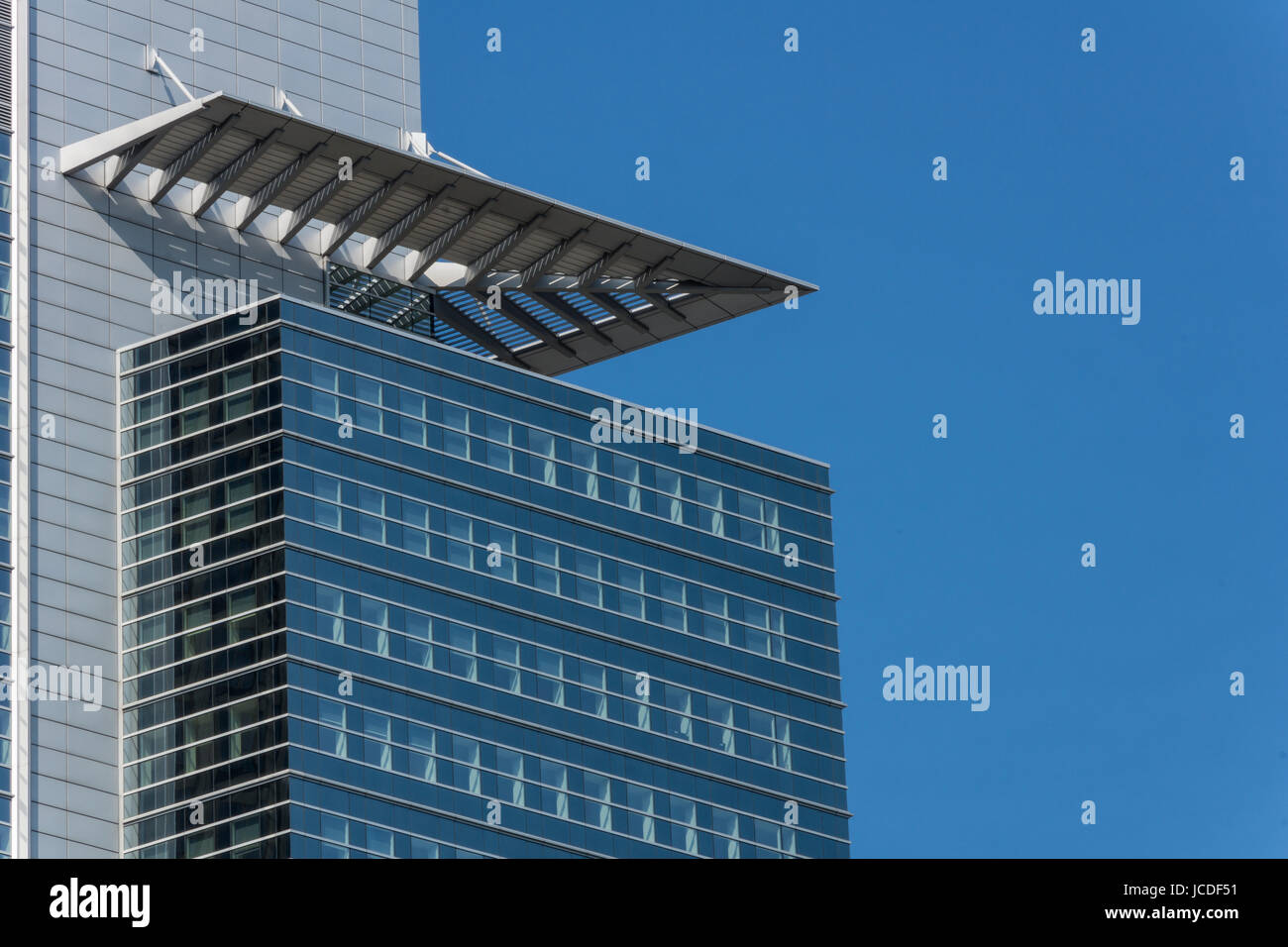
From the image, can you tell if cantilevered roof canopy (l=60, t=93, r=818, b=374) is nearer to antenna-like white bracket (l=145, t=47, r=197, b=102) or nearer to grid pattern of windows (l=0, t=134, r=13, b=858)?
grid pattern of windows (l=0, t=134, r=13, b=858)

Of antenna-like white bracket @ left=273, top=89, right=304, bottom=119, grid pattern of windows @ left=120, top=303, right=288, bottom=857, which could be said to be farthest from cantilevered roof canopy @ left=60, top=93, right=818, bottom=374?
grid pattern of windows @ left=120, top=303, right=288, bottom=857

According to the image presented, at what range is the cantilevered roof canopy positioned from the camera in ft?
429

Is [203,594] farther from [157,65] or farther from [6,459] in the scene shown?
[157,65]

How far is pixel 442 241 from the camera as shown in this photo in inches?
5448

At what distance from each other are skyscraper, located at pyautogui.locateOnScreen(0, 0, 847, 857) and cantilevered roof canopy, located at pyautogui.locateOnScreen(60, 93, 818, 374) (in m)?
0.20

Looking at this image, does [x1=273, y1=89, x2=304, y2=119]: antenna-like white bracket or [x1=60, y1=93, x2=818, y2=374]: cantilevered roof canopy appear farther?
[x1=273, y1=89, x2=304, y2=119]: antenna-like white bracket

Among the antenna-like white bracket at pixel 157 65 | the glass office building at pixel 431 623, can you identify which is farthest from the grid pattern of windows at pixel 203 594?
the antenna-like white bracket at pixel 157 65

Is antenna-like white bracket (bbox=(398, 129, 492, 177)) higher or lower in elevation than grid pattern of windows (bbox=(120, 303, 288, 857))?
higher

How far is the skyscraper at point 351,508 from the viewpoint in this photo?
4823 inches

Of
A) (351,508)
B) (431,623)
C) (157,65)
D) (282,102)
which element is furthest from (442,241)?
(431,623)

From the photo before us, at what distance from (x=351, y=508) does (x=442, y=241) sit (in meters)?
17.6

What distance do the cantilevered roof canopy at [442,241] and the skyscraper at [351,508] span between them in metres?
0.20
